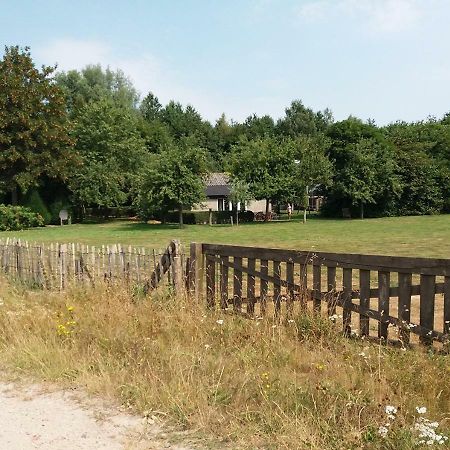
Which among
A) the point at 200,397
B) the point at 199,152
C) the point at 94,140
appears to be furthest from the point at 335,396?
the point at 94,140

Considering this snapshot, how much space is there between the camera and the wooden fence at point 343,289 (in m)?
5.04

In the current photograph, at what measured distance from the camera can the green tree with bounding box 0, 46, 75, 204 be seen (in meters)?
41.7

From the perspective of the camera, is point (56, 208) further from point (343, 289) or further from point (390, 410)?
point (390, 410)

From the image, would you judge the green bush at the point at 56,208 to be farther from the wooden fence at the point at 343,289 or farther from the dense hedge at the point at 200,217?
the wooden fence at the point at 343,289

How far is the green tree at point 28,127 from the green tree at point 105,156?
3.06 metres

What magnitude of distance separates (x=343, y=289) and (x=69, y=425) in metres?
3.42

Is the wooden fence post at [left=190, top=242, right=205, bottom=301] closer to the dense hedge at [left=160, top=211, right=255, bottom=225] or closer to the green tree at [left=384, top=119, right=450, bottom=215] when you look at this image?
the dense hedge at [left=160, top=211, right=255, bottom=225]

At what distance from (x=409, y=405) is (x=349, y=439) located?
72cm

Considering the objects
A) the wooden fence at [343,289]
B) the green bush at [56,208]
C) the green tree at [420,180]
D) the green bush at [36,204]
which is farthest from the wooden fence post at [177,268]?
the green tree at [420,180]

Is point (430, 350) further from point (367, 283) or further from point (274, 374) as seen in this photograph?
point (274, 374)

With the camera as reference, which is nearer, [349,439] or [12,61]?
[349,439]

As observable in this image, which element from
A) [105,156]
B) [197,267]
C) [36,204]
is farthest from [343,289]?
[105,156]

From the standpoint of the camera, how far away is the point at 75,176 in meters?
47.2

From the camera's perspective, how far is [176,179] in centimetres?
3681
